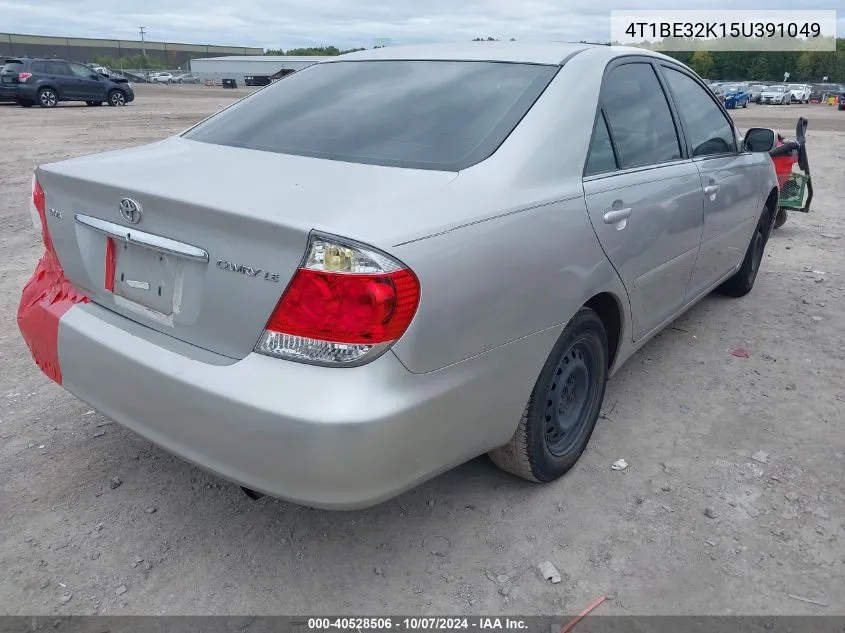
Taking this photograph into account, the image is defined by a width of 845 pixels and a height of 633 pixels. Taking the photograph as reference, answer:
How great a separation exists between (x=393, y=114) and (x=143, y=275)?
42.6 inches

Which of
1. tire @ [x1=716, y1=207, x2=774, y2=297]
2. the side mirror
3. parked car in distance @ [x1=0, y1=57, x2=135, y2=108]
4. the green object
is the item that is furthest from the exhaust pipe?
parked car in distance @ [x1=0, y1=57, x2=135, y2=108]

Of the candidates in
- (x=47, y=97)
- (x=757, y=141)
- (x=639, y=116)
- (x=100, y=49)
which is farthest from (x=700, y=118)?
(x=100, y=49)

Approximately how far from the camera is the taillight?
5.95ft

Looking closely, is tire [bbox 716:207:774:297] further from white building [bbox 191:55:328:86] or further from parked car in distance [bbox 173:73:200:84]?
white building [bbox 191:55:328:86]

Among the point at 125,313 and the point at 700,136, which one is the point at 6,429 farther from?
the point at 700,136

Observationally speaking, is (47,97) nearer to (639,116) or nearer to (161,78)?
(639,116)

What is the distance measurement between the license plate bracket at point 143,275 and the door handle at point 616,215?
154 cm

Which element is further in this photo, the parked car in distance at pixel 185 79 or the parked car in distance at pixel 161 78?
the parked car in distance at pixel 185 79

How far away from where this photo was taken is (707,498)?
8.97 feet

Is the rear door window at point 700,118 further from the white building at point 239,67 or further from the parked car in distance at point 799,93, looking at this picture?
the white building at point 239,67

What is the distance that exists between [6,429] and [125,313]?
1354 mm

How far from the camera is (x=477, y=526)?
257 cm

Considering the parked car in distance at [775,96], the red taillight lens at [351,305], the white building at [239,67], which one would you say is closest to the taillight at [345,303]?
the red taillight lens at [351,305]

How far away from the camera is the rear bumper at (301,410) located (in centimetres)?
184
